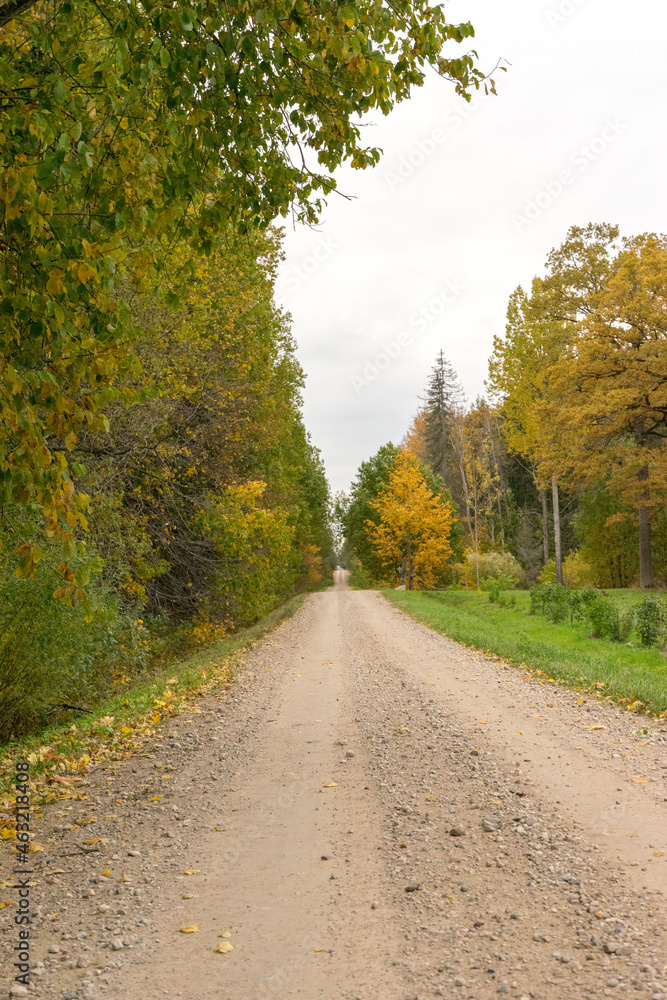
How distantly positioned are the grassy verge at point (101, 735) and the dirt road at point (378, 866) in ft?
1.19

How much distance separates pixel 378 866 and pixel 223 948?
112 cm

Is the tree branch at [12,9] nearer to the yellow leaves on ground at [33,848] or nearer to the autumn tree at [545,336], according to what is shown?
the yellow leaves on ground at [33,848]

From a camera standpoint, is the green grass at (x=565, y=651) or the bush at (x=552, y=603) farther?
the bush at (x=552, y=603)

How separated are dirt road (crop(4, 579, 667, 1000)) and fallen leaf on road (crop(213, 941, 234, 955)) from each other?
2cm

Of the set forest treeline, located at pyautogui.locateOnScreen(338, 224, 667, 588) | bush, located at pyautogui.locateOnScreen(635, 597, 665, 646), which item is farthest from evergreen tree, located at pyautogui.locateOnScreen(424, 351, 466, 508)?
bush, located at pyautogui.locateOnScreen(635, 597, 665, 646)

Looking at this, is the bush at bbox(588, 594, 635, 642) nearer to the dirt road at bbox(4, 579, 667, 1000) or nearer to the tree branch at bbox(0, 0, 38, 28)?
the dirt road at bbox(4, 579, 667, 1000)

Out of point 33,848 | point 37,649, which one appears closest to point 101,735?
point 37,649

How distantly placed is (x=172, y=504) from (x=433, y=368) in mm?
54989

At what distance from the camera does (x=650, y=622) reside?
40.2 ft

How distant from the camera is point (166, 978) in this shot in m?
2.93

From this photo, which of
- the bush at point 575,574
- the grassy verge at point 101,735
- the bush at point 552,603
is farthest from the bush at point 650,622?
the bush at point 575,574

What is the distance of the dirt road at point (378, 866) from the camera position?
9.59 feet

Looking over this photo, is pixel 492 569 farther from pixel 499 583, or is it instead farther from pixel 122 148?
pixel 122 148

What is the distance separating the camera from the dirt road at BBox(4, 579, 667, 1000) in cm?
292
